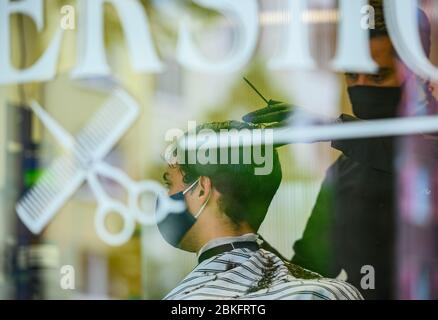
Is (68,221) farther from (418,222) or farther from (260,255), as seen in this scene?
(418,222)

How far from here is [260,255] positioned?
7.79ft

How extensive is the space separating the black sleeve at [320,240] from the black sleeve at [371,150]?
2.8 inches

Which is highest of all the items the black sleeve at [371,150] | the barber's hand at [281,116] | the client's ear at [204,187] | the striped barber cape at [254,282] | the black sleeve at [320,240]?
the barber's hand at [281,116]

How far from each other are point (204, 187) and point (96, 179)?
0.39 meters

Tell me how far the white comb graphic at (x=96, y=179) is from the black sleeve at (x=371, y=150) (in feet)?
2.01

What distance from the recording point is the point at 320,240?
236 cm

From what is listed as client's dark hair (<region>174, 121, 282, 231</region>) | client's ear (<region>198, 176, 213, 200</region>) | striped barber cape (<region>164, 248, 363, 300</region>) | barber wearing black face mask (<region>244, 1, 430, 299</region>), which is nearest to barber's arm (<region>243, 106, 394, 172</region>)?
barber wearing black face mask (<region>244, 1, 430, 299</region>)

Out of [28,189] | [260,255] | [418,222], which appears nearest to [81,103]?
[28,189]

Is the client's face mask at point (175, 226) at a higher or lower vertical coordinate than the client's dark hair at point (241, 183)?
lower

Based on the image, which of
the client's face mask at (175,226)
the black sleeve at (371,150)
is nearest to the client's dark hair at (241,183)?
the client's face mask at (175,226)

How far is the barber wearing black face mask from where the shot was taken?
2.35m

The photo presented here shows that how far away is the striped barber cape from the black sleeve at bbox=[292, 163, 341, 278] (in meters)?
0.03

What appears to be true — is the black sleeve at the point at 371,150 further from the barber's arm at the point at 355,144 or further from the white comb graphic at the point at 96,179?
the white comb graphic at the point at 96,179

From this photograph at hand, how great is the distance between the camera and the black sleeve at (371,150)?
237cm
